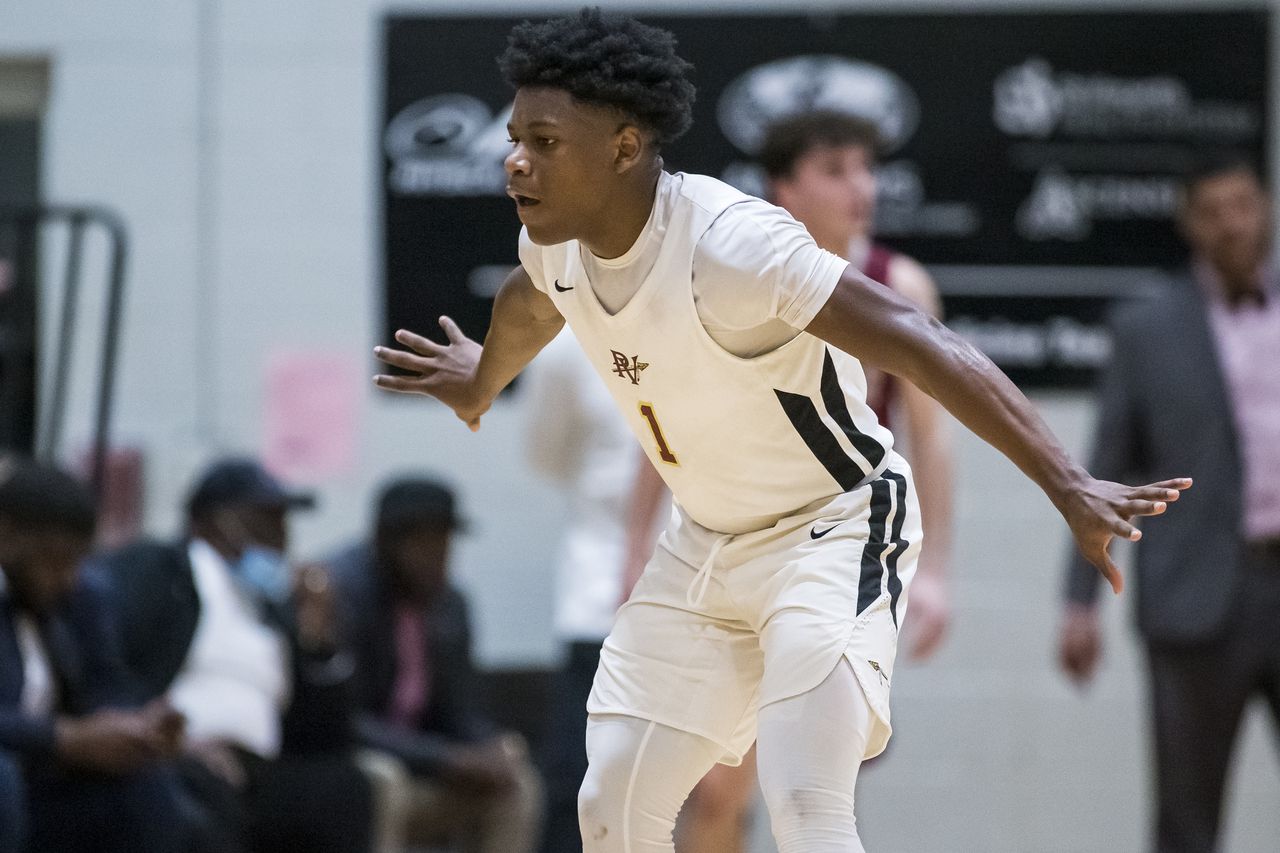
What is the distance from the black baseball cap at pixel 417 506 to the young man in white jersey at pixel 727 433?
257 cm

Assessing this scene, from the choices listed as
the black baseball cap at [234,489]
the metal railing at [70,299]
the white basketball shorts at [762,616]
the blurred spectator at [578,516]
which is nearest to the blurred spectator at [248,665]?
the black baseball cap at [234,489]

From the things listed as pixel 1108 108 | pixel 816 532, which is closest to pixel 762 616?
pixel 816 532

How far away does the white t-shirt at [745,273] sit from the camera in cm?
246

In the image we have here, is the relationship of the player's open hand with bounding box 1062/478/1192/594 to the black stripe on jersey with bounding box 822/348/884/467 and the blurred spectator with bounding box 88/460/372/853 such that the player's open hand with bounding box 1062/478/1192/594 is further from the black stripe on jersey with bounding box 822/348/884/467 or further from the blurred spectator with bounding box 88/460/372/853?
the blurred spectator with bounding box 88/460/372/853

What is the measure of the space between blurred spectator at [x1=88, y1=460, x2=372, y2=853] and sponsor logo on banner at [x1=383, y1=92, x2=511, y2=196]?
1.34 m

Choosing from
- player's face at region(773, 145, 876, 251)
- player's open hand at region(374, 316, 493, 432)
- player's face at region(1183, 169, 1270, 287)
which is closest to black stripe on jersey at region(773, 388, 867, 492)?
player's open hand at region(374, 316, 493, 432)

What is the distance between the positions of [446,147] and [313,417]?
3.20 ft

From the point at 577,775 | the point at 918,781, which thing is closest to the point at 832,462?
the point at 577,775

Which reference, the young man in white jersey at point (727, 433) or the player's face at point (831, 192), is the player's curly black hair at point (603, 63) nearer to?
the young man in white jersey at point (727, 433)

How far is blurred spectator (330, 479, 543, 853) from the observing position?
5148mm

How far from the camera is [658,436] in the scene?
2.67 meters

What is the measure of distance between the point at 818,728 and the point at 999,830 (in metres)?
3.77

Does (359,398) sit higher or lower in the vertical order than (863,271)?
lower

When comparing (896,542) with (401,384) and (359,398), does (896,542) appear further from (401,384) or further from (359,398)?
(359,398)
